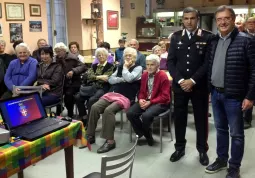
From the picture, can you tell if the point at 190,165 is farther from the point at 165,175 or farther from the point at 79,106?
the point at 79,106

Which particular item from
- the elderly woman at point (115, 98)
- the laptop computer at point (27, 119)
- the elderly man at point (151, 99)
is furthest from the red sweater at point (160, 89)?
the laptop computer at point (27, 119)

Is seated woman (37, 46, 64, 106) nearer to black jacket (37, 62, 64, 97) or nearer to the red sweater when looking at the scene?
black jacket (37, 62, 64, 97)

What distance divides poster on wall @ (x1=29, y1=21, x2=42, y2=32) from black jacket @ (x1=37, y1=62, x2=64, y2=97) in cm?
192


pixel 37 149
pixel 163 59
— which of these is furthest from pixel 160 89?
pixel 37 149

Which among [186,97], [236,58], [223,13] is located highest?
[223,13]

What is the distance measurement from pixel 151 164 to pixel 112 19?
16.5 feet

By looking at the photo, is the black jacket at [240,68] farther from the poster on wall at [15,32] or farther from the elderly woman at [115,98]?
the poster on wall at [15,32]

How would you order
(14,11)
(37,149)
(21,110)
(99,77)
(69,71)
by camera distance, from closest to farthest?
(37,149) → (21,110) → (99,77) → (69,71) → (14,11)

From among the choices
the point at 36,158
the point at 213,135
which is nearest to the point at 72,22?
the point at 213,135

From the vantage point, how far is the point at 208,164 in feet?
9.14

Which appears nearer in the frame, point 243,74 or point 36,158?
point 36,158

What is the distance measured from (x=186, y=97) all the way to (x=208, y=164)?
0.70 m

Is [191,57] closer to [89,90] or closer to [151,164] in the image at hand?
[151,164]

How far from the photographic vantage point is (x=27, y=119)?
1.95m
